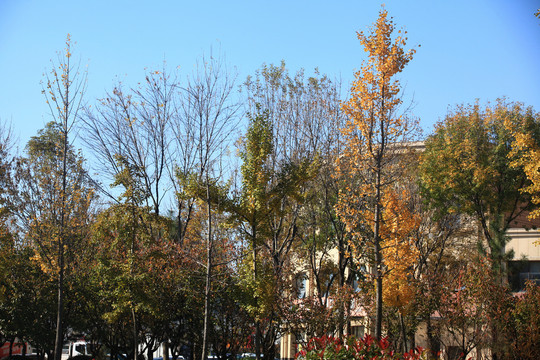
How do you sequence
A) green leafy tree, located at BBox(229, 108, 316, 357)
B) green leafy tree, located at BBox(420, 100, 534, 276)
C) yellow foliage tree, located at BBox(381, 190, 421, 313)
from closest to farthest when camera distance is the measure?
green leafy tree, located at BBox(229, 108, 316, 357) → yellow foliage tree, located at BBox(381, 190, 421, 313) → green leafy tree, located at BBox(420, 100, 534, 276)

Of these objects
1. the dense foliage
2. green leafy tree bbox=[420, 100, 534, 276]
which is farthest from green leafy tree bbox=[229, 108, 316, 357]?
green leafy tree bbox=[420, 100, 534, 276]

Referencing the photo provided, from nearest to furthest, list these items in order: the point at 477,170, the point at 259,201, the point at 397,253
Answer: the point at 259,201
the point at 397,253
the point at 477,170

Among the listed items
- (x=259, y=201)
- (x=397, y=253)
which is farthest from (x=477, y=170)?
(x=259, y=201)

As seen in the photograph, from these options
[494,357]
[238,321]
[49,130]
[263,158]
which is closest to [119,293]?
[238,321]

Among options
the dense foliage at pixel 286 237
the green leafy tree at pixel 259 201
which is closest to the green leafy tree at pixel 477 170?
the dense foliage at pixel 286 237

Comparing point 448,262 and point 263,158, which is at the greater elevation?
point 263,158

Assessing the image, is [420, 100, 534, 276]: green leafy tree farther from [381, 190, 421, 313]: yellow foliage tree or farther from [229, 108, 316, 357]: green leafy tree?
[229, 108, 316, 357]: green leafy tree

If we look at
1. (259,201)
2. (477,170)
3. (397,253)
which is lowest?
(397,253)

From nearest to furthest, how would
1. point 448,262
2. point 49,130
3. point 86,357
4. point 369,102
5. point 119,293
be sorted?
point 369,102
point 119,293
point 448,262
point 86,357
point 49,130

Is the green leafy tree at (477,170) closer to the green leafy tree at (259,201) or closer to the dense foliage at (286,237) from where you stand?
the dense foliage at (286,237)

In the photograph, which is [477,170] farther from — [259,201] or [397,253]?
[259,201]

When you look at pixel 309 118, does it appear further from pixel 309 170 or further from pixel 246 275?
pixel 246 275

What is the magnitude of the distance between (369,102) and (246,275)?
626 cm

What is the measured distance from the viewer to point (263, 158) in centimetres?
1656
